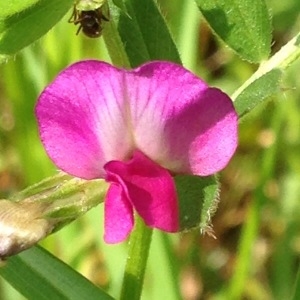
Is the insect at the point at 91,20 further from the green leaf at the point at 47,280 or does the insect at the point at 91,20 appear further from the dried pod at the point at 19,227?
the green leaf at the point at 47,280

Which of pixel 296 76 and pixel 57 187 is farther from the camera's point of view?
pixel 296 76

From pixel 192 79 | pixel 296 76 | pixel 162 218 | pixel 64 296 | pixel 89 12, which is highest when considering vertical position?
pixel 89 12

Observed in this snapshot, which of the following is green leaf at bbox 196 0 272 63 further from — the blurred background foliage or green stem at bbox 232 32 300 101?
the blurred background foliage

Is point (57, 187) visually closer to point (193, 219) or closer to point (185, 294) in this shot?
point (193, 219)

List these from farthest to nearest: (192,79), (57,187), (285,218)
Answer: (285,218)
(57,187)
(192,79)

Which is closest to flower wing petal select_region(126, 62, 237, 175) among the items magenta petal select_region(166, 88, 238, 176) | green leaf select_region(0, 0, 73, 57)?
magenta petal select_region(166, 88, 238, 176)

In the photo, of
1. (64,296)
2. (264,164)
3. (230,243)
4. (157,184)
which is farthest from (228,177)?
(157,184)
